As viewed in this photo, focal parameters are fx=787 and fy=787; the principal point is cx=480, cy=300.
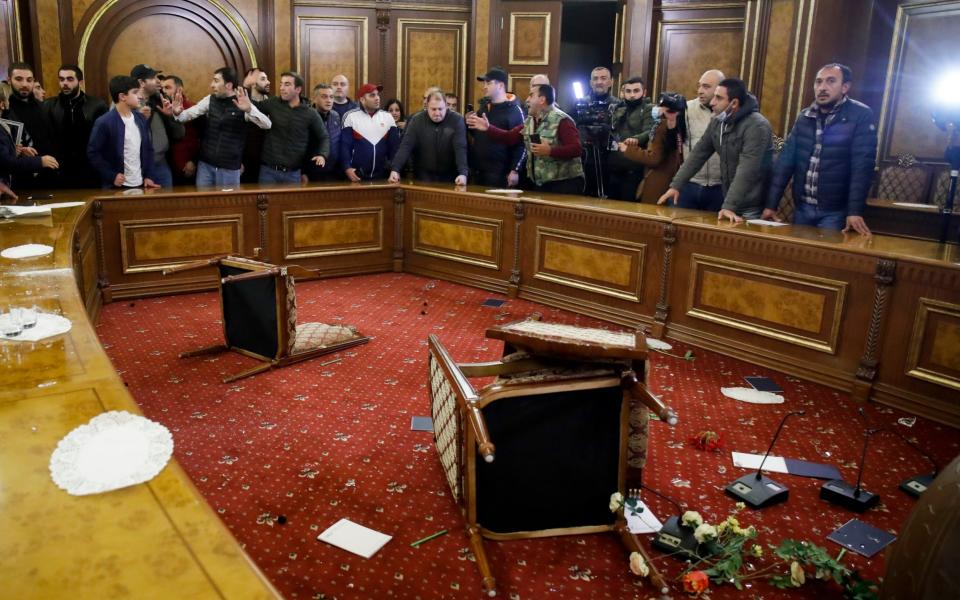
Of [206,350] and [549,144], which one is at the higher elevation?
[549,144]

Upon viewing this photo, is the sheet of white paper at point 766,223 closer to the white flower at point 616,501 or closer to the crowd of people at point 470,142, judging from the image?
the crowd of people at point 470,142

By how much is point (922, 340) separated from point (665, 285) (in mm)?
1414

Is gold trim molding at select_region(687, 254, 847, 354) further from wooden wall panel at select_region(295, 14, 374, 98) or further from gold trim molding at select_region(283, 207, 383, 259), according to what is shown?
wooden wall panel at select_region(295, 14, 374, 98)

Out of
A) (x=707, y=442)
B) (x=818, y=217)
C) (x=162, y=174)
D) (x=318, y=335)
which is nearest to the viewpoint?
(x=707, y=442)

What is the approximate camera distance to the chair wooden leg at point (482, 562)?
215 centimetres

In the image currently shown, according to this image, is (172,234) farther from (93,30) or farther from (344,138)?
(93,30)

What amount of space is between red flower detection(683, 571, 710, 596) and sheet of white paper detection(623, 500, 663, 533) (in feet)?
1.09

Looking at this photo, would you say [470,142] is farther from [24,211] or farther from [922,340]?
[922,340]

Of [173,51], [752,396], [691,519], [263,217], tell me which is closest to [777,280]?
[752,396]

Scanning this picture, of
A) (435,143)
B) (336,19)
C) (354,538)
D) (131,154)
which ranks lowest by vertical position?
(354,538)

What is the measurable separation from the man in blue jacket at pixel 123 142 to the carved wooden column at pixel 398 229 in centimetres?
174

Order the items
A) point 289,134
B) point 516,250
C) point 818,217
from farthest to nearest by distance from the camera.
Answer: point 289,134 < point 516,250 < point 818,217

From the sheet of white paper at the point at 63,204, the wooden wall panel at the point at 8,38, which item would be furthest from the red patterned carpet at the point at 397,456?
the wooden wall panel at the point at 8,38

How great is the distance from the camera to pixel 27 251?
9.89 feet
